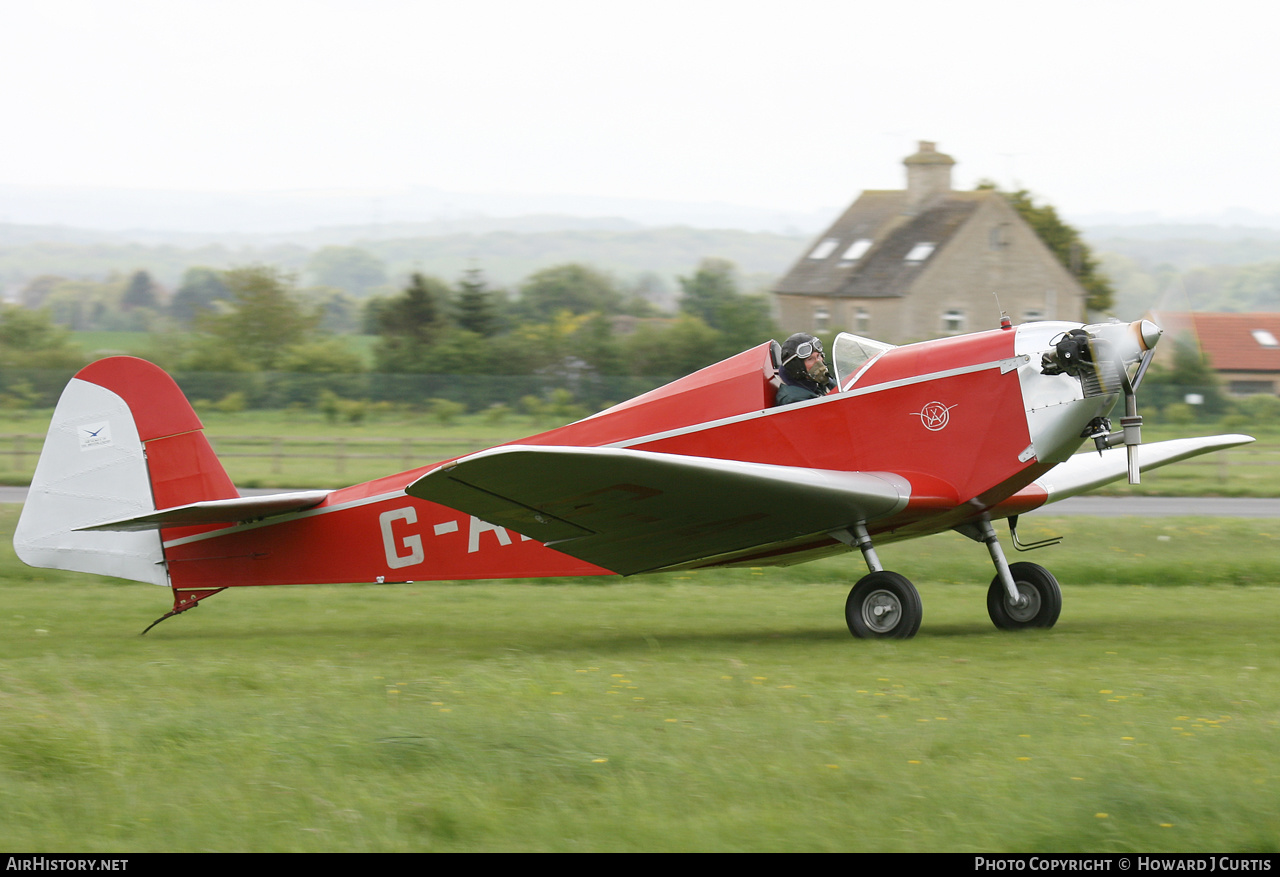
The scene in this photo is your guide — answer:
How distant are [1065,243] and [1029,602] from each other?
187 feet

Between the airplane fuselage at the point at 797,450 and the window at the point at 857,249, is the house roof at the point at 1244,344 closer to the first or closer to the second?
the window at the point at 857,249

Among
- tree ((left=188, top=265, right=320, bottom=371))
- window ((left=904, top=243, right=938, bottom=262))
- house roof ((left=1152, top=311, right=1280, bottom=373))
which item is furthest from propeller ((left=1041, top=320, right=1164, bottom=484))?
tree ((left=188, top=265, right=320, bottom=371))

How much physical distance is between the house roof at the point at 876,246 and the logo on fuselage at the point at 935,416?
45.6m

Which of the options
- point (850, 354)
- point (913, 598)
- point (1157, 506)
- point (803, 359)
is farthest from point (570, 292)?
point (913, 598)

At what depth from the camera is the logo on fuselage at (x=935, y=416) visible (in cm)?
888

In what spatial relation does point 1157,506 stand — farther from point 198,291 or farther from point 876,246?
point 198,291

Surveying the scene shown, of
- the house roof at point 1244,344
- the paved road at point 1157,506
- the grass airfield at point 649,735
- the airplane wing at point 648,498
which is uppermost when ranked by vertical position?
the airplane wing at point 648,498

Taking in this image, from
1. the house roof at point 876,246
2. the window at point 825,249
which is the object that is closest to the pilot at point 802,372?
the house roof at point 876,246

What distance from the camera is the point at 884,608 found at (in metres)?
8.84

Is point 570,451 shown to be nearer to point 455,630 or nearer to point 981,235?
A: point 455,630

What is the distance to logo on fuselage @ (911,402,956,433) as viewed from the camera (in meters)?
8.88

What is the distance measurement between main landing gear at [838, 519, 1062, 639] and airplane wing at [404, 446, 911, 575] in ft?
1.55

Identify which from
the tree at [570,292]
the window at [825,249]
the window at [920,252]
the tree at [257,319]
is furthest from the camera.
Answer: the tree at [570,292]

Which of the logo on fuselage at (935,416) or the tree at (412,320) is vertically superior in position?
the logo on fuselage at (935,416)
